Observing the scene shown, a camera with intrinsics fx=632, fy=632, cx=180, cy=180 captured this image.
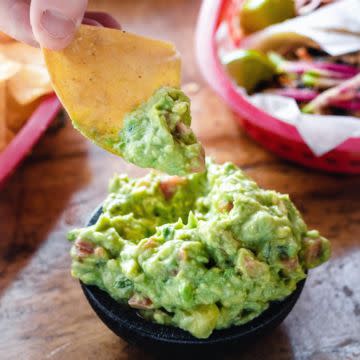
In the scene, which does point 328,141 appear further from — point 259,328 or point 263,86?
point 259,328

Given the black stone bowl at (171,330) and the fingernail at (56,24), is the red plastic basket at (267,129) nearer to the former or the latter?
the black stone bowl at (171,330)

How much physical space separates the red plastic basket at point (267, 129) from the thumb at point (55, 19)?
2.71 ft

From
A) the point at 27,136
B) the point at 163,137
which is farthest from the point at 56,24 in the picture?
the point at 27,136

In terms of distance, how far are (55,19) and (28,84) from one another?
0.84 m

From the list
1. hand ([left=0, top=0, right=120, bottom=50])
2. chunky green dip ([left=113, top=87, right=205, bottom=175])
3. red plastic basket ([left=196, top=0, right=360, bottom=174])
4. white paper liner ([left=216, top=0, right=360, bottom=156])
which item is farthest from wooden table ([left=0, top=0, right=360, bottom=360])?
hand ([left=0, top=0, right=120, bottom=50])

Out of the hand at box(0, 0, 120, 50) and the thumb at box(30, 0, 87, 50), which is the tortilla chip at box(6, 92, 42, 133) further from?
the thumb at box(30, 0, 87, 50)

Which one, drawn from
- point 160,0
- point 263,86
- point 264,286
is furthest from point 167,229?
point 160,0

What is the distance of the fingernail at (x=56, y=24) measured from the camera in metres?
1.22

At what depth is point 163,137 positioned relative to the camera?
1.29 metres

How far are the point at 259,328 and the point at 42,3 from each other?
785mm

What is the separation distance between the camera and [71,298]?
66.1 inches

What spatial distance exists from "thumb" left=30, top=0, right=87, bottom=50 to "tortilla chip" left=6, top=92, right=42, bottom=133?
0.75 meters

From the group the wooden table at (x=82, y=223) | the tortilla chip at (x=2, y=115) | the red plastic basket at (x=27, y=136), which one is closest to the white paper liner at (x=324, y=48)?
the wooden table at (x=82, y=223)

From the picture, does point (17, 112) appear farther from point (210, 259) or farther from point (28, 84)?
point (210, 259)
